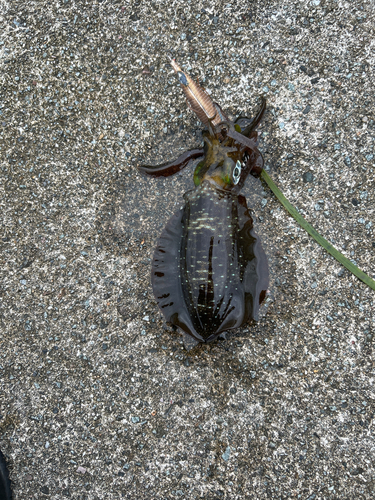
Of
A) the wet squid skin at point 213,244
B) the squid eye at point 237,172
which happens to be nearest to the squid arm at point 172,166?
the wet squid skin at point 213,244

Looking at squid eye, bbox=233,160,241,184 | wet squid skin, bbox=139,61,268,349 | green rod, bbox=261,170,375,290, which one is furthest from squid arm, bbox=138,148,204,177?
green rod, bbox=261,170,375,290

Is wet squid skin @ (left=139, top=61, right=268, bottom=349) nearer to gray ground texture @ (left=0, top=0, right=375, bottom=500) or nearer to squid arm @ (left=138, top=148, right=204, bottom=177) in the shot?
squid arm @ (left=138, top=148, right=204, bottom=177)

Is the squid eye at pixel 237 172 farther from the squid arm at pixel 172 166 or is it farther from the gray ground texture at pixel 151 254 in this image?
the squid arm at pixel 172 166

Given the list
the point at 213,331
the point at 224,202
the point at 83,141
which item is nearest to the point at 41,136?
the point at 83,141

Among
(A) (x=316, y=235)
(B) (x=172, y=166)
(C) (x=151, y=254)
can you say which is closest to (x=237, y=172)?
(B) (x=172, y=166)

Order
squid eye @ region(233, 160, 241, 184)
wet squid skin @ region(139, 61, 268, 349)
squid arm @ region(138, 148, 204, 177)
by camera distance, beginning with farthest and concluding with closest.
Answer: squid arm @ region(138, 148, 204, 177) < squid eye @ region(233, 160, 241, 184) < wet squid skin @ region(139, 61, 268, 349)
